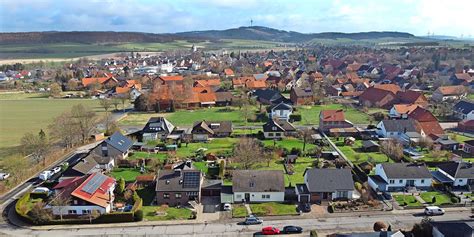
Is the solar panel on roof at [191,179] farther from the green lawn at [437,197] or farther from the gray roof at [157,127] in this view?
the green lawn at [437,197]

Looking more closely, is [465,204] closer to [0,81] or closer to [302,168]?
[302,168]

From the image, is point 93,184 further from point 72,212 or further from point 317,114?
point 317,114

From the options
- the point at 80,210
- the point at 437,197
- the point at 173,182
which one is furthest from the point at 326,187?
the point at 80,210

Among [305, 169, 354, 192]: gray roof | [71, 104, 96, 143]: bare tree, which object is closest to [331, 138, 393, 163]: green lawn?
[305, 169, 354, 192]: gray roof

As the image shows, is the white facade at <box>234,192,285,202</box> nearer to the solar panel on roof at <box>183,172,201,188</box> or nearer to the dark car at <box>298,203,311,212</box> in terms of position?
the dark car at <box>298,203,311,212</box>

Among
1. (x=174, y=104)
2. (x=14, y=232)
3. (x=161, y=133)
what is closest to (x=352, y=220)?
(x=14, y=232)
